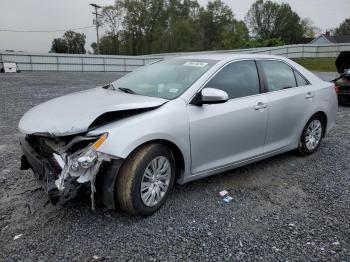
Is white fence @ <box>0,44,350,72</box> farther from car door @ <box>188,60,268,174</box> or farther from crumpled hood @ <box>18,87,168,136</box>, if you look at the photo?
crumpled hood @ <box>18,87,168,136</box>

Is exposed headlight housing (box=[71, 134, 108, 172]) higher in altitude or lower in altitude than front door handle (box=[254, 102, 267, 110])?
lower

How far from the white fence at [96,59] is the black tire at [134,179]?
79.6 ft

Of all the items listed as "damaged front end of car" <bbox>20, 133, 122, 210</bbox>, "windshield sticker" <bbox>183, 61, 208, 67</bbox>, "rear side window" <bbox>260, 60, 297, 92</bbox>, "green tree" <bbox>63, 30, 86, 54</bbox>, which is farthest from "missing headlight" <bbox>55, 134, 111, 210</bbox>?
"green tree" <bbox>63, 30, 86, 54</bbox>

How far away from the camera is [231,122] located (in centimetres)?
377

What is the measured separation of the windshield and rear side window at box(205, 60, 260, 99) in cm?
18

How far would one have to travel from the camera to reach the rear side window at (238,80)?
3.86m

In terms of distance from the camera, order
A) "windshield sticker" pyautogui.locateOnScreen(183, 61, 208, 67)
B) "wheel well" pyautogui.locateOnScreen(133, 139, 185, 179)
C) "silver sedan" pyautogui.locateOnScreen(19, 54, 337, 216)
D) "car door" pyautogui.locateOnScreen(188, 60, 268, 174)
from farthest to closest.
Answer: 1. "windshield sticker" pyautogui.locateOnScreen(183, 61, 208, 67)
2. "car door" pyautogui.locateOnScreen(188, 60, 268, 174)
3. "wheel well" pyautogui.locateOnScreen(133, 139, 185, 179)
4. "silver sedan" pyautogui.locateOnScreen(19, 54, 337, 216)

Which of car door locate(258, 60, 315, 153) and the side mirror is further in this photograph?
car door locate(258, 60, 315, 153)

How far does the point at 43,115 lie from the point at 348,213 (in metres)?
3.28

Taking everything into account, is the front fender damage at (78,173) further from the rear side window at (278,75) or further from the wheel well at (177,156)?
the rear side window at (278,75)

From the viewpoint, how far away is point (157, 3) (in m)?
65.1

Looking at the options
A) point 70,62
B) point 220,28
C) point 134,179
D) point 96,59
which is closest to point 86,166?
point 134,179

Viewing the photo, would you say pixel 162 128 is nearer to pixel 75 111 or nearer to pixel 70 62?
pixel 75 111

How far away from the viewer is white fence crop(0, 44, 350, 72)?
1001 inches
